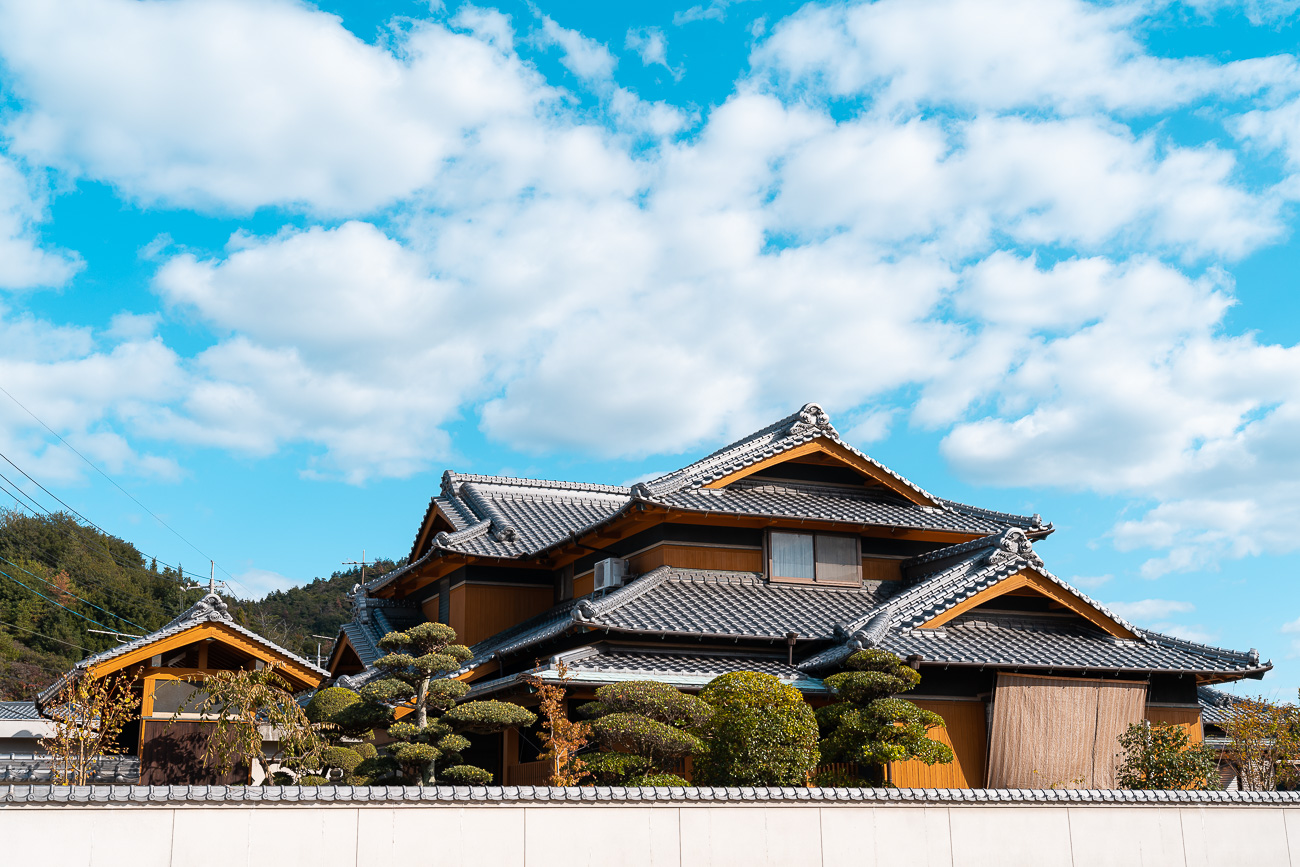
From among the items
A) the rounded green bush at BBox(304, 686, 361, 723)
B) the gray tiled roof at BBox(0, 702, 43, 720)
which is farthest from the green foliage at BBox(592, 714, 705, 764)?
the gray tiled roof at BBox(0, 702, 43, 720)

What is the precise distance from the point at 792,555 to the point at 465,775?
30.3 feet

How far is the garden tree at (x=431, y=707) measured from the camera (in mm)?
15609

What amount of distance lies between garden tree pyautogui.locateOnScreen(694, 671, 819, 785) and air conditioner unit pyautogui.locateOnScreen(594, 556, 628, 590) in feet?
22.6

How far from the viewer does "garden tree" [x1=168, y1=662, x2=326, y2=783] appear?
15117mm

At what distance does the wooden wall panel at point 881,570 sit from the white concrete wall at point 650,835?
9823mm

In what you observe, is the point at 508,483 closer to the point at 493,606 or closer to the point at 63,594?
the point at 493,606

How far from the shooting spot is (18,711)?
39.3m

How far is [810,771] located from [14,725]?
31140 mm

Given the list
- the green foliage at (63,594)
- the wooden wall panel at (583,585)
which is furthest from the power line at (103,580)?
the wooden wall panel at (583,585)

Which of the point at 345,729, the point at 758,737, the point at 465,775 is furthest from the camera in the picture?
the point at 345,729

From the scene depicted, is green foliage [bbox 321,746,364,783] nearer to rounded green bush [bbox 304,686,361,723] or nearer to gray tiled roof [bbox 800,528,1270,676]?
rounded green bush [bbox 304,686,361,723]

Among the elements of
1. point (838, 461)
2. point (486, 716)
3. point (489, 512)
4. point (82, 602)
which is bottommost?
point (486, 716)

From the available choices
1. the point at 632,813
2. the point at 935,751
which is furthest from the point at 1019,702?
the point at 632,813

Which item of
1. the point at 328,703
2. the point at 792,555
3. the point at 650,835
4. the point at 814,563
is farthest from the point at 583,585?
the point at 650,835
